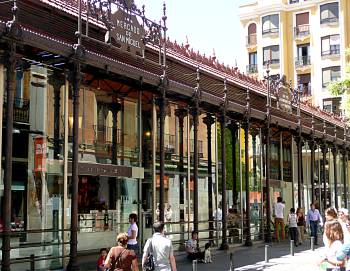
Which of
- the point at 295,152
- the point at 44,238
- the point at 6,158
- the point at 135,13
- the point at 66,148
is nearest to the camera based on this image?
the point at 6,158

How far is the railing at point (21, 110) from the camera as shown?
1412 centimetres

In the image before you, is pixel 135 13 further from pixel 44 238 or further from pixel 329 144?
pixel 329 144

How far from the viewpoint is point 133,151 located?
715 inches

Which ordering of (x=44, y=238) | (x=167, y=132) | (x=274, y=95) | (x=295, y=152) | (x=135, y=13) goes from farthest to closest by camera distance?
(x=295, y=152) → (x=274, y=95) → (x=167, y=132) → (x=135, y=13) → (x=44, y=238)

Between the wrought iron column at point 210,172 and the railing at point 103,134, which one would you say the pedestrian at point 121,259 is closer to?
the railing at point 103,134

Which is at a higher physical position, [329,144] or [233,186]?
[329,144]

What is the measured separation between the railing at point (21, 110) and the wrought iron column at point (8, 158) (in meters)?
1.95

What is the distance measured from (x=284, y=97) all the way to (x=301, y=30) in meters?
38.6

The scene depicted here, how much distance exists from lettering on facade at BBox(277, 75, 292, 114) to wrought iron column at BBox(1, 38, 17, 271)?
1600cm

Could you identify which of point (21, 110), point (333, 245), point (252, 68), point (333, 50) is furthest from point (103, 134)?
point (252, 68)

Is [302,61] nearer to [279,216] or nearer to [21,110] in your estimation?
[279,216]

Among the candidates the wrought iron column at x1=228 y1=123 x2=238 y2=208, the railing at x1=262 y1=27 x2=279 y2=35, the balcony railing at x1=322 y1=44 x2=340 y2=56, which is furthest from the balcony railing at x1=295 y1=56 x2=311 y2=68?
the wrought iron column at x1=228 y1=123 x2=238 y2=208

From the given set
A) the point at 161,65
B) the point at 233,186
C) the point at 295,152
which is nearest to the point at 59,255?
the point at 161,65

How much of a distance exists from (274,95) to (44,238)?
1456 centimetres
